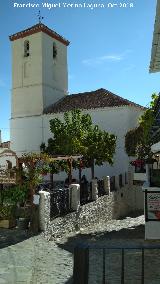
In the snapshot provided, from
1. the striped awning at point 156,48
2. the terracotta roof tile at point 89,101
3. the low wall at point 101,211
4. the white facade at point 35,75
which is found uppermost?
the white facade at point 35,75

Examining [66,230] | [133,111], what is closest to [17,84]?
[133,111]

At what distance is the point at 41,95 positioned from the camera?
1462 inches

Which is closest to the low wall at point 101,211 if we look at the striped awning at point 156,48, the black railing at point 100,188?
the black railing at point 100,188

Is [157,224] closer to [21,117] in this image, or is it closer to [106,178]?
[106,178]

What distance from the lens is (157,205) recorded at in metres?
13.8

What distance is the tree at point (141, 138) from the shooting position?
24.5 metres

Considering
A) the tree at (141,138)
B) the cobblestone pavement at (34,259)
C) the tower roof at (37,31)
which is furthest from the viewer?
the tower roof at (37,31)

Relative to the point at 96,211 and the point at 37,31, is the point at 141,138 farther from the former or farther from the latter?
the point at 37,31

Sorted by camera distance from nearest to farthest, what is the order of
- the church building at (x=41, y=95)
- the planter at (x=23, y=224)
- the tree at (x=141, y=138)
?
1. the planter at (x=23, y=224)
2. the tree at (x=141, y=138)
3. the church building at (x=41, y=95)

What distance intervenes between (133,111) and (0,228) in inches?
861

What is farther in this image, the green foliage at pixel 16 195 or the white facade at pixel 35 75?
the white facade at pixel 35 75

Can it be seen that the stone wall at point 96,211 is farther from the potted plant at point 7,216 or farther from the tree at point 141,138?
the tree at point 141,138

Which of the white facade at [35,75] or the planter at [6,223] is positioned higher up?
the white facade at [35,75]

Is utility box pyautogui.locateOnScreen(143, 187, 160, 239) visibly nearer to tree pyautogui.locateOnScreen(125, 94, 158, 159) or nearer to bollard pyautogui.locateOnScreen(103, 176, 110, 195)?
bollard pyautogui.locateOnScreen(103, 176, 110, 195)
